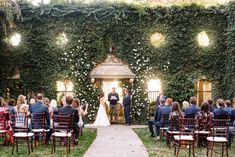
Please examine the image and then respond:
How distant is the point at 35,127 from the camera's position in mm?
13758

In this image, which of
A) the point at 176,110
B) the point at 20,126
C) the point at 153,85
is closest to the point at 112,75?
the point at 153,85

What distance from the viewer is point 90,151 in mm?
12578

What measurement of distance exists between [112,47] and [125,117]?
3.80m

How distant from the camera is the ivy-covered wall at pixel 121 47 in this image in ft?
76.4

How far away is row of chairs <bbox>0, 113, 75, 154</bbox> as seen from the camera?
41.5 feet

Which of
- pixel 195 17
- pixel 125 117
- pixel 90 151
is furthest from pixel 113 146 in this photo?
pixel 195 17

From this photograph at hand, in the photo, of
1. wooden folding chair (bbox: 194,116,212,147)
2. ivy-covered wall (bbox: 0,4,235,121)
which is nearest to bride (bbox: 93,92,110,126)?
ivy-covered wall (bbox: 0,4,235,121)

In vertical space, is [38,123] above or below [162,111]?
below

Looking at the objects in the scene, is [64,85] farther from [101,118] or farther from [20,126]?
[20,126]

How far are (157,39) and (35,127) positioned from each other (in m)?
11.3

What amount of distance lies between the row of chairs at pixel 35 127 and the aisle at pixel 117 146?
0.85m

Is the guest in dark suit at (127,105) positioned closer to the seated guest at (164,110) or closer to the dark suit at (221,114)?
the seated guest at (164,110)

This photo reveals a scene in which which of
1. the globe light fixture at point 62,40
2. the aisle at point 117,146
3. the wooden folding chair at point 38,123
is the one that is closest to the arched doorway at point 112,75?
the globe light fixture at point 62,40

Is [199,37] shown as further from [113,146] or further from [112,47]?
[113,146]
